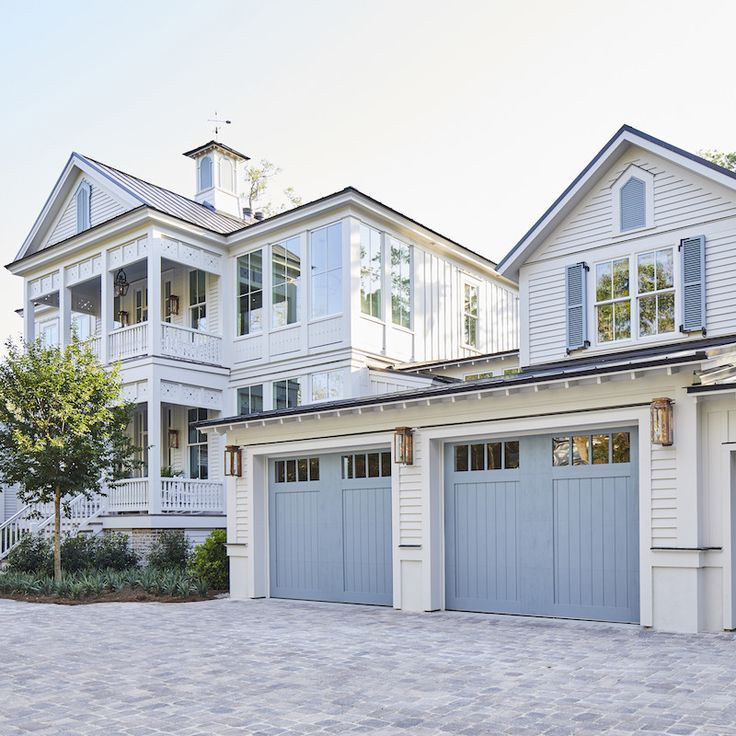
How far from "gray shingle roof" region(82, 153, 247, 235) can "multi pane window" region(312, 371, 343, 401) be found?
16.3ft

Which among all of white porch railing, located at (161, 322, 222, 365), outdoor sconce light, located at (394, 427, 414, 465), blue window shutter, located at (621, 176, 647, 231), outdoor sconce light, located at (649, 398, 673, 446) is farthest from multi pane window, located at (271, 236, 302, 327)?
outdoor sconce light, located at (649, 398, 673, 446)

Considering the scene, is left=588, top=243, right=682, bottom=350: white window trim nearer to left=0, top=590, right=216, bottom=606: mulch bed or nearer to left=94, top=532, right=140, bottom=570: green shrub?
left=0, top=590, right=216, bottom=606: mulch bed

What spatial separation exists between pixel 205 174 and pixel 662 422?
61.7 ft

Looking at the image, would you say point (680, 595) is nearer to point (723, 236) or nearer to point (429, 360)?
point (723, 236)

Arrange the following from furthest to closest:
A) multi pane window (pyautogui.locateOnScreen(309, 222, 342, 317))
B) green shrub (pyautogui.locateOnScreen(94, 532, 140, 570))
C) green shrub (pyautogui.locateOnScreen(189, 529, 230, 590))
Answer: multi pane window (pyautogui.locateOnScreen(309, 222, 342, 317))
green shrub (pyautogui.locateOnScreen(94, 532, 140, 570))
green shrub (pyautogui.locateOnScreen(189, 529, 230, 590))

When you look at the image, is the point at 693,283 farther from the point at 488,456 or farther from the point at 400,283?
the point at 400,283

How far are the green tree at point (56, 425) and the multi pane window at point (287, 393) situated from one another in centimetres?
442

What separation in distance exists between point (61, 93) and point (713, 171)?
453 inches

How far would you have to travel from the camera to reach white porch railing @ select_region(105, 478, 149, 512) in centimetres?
1962

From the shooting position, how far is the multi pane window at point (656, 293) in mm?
14836

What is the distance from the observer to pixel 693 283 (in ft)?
47.5

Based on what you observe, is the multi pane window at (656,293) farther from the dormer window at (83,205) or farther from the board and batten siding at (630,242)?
the dormer window at (83,205)

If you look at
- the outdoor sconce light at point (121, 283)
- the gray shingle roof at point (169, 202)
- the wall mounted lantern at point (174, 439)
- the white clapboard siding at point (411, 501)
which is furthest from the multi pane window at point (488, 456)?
the outdoor sconce light at point (121, 283)

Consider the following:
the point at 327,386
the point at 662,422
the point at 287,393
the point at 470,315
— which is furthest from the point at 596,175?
the point at 287,393
